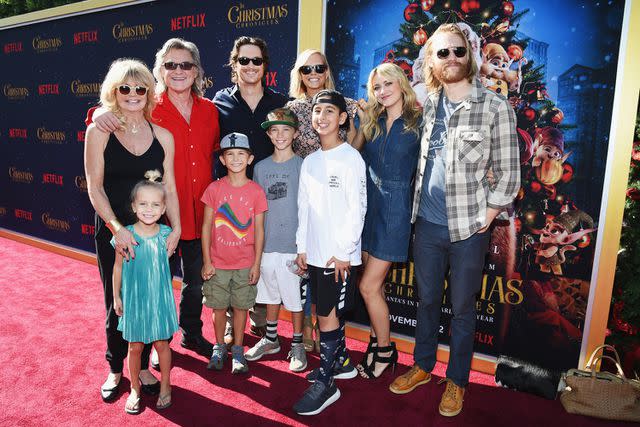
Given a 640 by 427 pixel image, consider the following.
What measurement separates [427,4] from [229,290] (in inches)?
102

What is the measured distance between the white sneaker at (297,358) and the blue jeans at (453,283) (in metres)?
0.89

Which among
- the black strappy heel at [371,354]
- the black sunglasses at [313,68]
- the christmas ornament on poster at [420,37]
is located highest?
the christmas ornament on poster at [420,37]

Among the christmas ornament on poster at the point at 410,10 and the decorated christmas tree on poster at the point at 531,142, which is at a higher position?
the christmas ornament on poster at the point at 410,10

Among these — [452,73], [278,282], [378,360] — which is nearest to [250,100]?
[278,282]

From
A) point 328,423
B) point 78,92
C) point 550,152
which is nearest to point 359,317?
point 328,423

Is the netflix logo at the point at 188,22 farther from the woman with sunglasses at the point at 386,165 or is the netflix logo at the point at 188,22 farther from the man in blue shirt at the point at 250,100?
the woman with sunglasses at the point at 386,165

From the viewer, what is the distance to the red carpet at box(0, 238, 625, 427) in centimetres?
274

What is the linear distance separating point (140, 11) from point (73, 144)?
6.58 feet

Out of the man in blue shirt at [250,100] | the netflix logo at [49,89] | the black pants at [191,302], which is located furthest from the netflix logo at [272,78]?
the netflix logo at [49,89]

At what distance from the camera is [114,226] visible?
2.60 m

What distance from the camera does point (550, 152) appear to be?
3.18m

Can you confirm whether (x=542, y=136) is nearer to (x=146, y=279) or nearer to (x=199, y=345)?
(x=146, y=279)

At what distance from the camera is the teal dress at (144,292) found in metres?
2.62

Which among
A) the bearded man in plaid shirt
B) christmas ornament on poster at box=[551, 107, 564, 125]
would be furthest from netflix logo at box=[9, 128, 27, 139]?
christmas ornament on poster at box=[551, 107, 564, 125]
